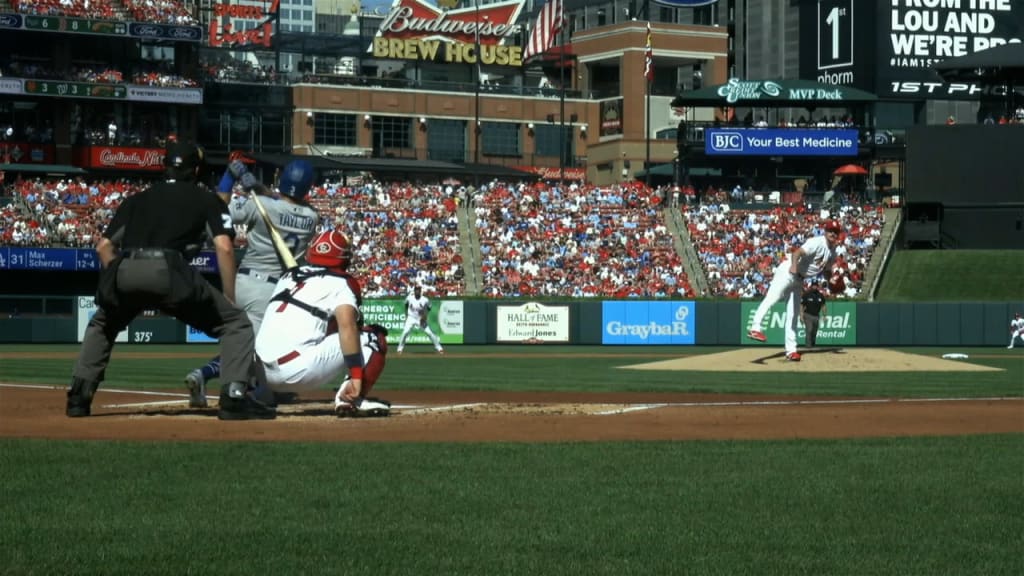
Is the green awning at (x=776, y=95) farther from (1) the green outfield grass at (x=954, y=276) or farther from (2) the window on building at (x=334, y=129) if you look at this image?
(2) the window on building at (x=334, y=129)

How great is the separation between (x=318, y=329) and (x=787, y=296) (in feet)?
38.1

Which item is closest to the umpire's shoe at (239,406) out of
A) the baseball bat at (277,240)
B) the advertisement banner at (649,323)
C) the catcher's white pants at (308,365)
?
the catcher's white pants at (308,365)

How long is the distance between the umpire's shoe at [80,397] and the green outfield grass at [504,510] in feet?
5.12

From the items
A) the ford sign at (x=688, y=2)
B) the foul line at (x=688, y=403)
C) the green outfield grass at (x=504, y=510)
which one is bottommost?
the foul line at (x=688, y=403)

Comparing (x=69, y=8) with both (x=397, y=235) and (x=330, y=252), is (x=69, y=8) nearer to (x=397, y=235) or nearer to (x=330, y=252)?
(x=397, y=235)

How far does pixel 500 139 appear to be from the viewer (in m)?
78.6

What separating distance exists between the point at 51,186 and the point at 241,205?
38.2 metres

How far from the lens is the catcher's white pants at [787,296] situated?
2012 cm

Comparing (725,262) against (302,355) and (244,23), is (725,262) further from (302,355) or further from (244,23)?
(244,23)

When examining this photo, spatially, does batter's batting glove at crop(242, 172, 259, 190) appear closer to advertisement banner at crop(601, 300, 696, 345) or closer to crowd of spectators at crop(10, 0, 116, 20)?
advertisement banner at crop(601, 300, 696, 345)

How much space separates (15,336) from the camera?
135 feet

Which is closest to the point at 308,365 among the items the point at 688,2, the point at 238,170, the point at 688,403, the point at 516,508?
the point at 238,170

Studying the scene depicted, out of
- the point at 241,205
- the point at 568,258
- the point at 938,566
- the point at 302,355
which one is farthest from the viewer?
the point at 568,258

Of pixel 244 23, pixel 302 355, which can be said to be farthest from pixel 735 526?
pixel 244 23
